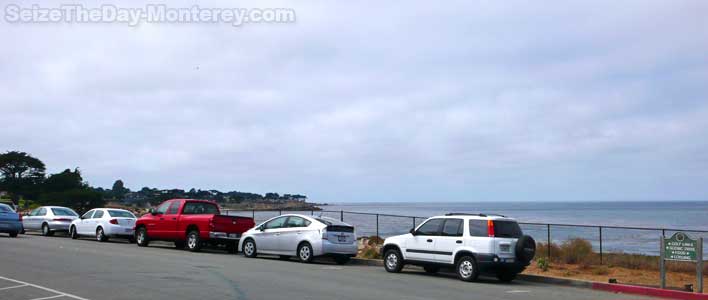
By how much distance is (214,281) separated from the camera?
14398 mm

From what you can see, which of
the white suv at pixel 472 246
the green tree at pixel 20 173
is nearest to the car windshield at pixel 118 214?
the white suv at pixel 472 246

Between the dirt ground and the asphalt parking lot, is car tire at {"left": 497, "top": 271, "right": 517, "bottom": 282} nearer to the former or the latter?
the asphalt parking lot

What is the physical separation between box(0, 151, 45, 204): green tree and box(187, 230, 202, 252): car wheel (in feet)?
200

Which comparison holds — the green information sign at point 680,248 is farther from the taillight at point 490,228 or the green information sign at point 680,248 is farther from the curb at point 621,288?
the taillight at point 490,228

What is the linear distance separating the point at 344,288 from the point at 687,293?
740 centimetres

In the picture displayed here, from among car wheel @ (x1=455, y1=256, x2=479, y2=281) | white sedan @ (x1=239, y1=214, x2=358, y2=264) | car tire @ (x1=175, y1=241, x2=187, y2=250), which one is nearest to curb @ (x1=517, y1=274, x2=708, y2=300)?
car wheel @ (x1=455, y1=256, x2=479, y2=281)

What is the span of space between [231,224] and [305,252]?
13.2ft

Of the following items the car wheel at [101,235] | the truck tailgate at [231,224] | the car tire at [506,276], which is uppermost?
the truck tailgate at [231,224]

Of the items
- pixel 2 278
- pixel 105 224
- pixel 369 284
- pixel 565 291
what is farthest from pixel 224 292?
pixel 105 224

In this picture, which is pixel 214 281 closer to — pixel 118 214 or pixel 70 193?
pixel 118 214

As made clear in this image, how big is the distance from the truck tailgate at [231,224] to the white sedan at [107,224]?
630cm

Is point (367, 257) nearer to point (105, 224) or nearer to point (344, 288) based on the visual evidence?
point (344, 288)

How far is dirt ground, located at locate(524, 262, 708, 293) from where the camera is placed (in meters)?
18.1

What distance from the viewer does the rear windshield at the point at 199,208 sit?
80.9 feet
